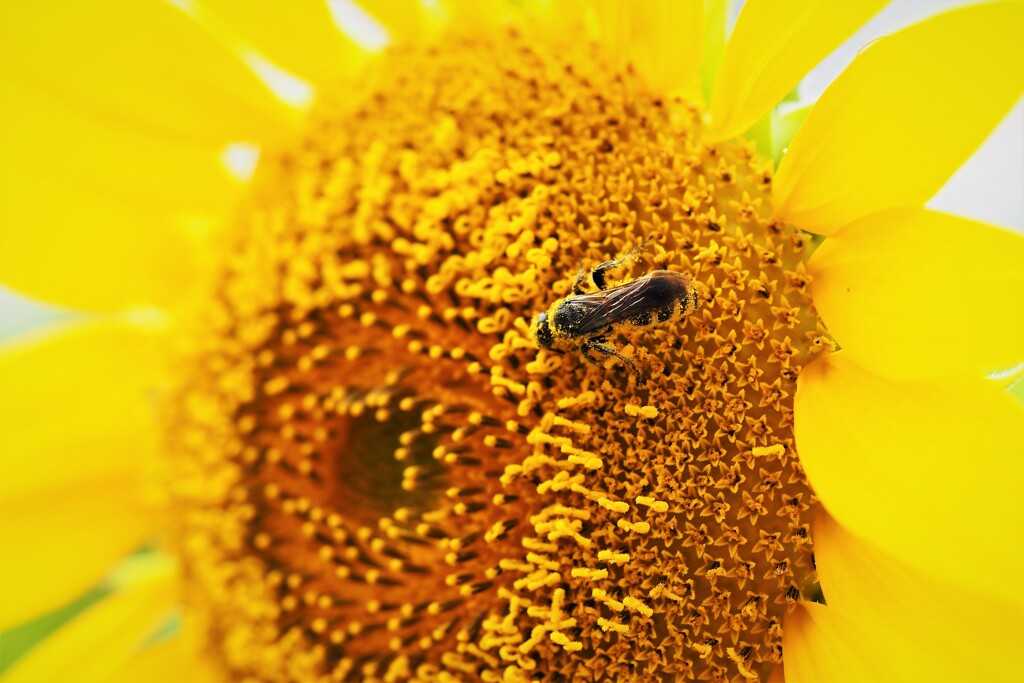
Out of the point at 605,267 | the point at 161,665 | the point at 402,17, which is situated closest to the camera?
the point at 605,267

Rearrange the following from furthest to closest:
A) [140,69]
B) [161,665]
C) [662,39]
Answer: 1. [161,665]
2. [140,69]
3. [662,39]

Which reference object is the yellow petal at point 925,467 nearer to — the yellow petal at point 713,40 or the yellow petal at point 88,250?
the yellow petal at point 713,40

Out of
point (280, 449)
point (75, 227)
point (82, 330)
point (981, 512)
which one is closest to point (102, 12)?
point (75, 227)

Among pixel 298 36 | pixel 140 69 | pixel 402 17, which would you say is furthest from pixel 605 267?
pixel 140 69

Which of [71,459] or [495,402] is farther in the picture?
[71,459]

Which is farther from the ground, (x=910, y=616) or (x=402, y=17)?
(x=402, y=17)

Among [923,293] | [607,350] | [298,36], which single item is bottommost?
[923,293]

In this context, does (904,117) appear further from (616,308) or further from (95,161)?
(95,161)
